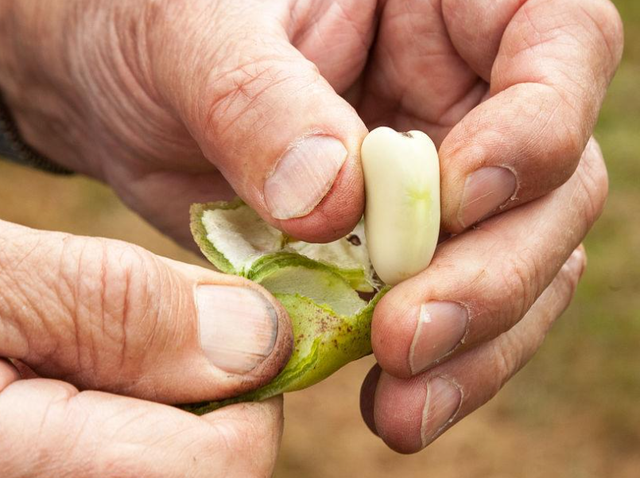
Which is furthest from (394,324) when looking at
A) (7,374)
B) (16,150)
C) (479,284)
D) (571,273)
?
(16,150)

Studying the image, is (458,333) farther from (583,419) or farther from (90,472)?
(583,419)

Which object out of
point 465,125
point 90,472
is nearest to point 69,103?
point 465,125

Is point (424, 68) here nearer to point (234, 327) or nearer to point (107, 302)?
point (234, 327)

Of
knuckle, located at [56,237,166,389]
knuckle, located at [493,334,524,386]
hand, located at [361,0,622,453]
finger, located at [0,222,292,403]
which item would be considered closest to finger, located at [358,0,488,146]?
hand, located at [361,0,622,453]

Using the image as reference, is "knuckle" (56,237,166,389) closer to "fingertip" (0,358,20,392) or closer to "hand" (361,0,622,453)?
"fingertip" (0,358,20,392)

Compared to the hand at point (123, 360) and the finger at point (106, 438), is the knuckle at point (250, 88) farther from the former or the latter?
the finger at point (106, 438)
